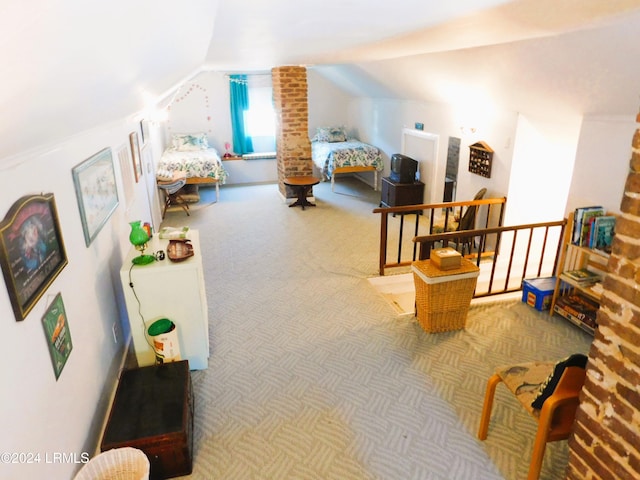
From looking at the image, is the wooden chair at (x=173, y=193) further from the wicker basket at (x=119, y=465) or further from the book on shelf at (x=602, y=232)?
the book on shelf at (x=602, y=232)

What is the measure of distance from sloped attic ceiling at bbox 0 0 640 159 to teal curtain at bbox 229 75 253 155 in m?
4.59

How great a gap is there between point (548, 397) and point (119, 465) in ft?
6.36

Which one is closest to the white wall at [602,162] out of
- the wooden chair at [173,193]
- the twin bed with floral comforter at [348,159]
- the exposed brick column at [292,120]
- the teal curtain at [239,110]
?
the exposed brick column at [292,120]

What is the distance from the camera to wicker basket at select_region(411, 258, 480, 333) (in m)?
3.01

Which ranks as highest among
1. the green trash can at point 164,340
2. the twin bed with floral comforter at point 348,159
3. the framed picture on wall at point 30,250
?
the framed picture on wall at point 30,250

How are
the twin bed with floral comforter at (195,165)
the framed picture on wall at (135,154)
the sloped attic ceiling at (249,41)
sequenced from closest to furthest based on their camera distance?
the sloped attic ceiling at (249,41), the framed picture on wall at (135,154), the twin bed with floral comforter at (195,165)

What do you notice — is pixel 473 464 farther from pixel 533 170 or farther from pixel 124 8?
pixel 533 170

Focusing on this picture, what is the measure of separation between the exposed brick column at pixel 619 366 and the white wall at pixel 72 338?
1.99m

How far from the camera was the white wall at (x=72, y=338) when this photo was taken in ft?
4.53

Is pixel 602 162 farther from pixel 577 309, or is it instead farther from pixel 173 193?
pixel 173 193

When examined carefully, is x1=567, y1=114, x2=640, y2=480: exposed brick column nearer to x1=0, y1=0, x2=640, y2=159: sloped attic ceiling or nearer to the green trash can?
x1=0, y1=0, x2=640, y2=159: sloped attic ceiling

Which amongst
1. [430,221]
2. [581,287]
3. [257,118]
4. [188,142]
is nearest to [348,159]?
[257,118]

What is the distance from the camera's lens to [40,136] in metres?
1.36

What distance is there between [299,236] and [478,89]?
2.66 m
